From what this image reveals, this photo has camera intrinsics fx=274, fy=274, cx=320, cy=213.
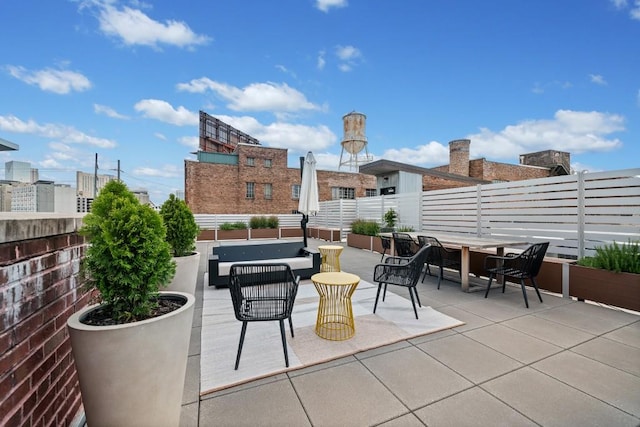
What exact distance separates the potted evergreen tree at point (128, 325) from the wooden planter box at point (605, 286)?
5.09m

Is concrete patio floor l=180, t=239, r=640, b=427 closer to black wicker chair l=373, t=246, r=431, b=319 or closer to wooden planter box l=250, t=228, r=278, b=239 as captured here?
black wicker chair l=373, t=246, r=431, b=319

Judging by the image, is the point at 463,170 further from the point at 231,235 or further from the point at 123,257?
the point at 123,257

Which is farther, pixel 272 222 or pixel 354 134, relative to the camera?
pixel 354 134

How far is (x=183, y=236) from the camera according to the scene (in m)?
3.92

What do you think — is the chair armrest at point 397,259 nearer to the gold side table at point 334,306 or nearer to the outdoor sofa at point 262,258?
the gold side table at point 334,306

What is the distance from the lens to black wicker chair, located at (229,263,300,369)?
2373mm

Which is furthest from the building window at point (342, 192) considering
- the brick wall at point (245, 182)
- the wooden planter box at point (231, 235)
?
the wooden planter box at point (231, 235)

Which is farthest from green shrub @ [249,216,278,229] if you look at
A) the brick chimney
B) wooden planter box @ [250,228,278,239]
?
the brick chimney

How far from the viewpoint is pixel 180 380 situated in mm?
1513

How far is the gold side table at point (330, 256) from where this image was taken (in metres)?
5.39

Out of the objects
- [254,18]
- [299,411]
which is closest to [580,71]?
[254,18]

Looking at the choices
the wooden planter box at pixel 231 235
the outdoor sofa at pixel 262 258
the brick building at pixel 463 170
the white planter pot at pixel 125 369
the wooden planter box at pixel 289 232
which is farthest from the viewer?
the wooden planter box at pixel 289 232

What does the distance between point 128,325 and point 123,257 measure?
16.5 inches

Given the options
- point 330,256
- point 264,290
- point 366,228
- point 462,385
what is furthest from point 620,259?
point 366,228
